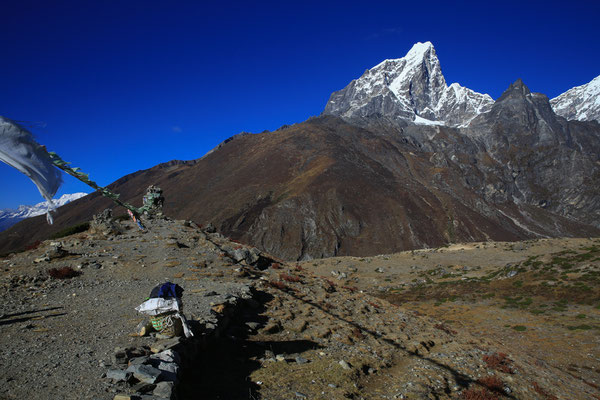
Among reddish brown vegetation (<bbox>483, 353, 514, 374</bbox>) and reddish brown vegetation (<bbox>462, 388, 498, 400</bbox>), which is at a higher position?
reddish brown vegetation (<bbox>462, 388, 498, 400</bbox>)

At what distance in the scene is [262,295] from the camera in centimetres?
1467

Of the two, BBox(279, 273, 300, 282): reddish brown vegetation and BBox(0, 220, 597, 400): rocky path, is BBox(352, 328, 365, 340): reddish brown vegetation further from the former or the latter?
BBox(279, 273, 300, 282): reddish brown vegetation

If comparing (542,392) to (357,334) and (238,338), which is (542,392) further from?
(238,338)

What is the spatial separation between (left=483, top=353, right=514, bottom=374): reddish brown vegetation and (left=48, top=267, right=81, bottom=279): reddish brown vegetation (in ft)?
62.5

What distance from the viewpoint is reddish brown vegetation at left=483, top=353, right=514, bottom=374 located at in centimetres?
1305

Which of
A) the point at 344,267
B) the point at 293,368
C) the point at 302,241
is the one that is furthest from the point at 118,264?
the point at 302,241

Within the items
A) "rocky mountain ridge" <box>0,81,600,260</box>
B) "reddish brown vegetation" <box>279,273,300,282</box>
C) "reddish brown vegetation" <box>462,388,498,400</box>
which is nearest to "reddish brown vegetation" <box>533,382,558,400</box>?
"reddish brown vegetation" <box>462,388,498,400</box>

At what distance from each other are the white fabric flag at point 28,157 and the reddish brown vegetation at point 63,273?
1104 centimetres

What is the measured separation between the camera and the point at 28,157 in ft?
15.8

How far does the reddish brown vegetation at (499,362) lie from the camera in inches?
514

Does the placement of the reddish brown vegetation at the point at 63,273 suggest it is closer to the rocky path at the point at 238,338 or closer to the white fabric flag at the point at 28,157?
the rocky path at the point at 238,338

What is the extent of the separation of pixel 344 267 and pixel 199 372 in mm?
36997

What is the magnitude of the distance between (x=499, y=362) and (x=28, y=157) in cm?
1795

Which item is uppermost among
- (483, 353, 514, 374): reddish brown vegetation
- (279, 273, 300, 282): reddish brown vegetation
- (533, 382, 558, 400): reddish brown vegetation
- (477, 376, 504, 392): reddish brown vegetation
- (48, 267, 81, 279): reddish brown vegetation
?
(48, 267, 81, 279): reddish brown vegetation
